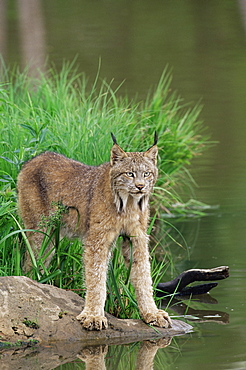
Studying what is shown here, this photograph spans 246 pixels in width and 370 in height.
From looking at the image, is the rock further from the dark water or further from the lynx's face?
the lynx's face

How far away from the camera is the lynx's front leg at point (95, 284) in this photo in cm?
678

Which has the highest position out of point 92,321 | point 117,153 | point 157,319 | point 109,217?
point 117,153

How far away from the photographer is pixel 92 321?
22.2 ft

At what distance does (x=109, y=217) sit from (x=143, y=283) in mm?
582

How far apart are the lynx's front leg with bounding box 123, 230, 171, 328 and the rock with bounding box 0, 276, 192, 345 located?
7cm

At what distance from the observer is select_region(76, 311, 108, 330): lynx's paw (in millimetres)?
6758

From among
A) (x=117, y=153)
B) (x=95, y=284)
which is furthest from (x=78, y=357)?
(x=117, y=153)

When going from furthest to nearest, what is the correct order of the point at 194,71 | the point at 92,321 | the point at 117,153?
the point at 194,71
the point at 117,153
the point at 92,321

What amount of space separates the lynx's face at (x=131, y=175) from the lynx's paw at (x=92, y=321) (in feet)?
2.75

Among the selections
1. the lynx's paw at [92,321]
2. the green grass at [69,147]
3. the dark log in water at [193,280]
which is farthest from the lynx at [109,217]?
the dark log in water at [193,280]

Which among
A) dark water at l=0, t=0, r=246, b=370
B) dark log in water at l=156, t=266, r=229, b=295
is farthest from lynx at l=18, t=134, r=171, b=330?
dark log in water at l=156, t=266, r=229, b=295

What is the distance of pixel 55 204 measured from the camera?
7367 millimetres

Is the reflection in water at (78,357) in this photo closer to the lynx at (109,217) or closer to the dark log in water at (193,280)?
the lynx at (109,217)

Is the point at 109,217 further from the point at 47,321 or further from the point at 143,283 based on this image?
the point at 47,321
